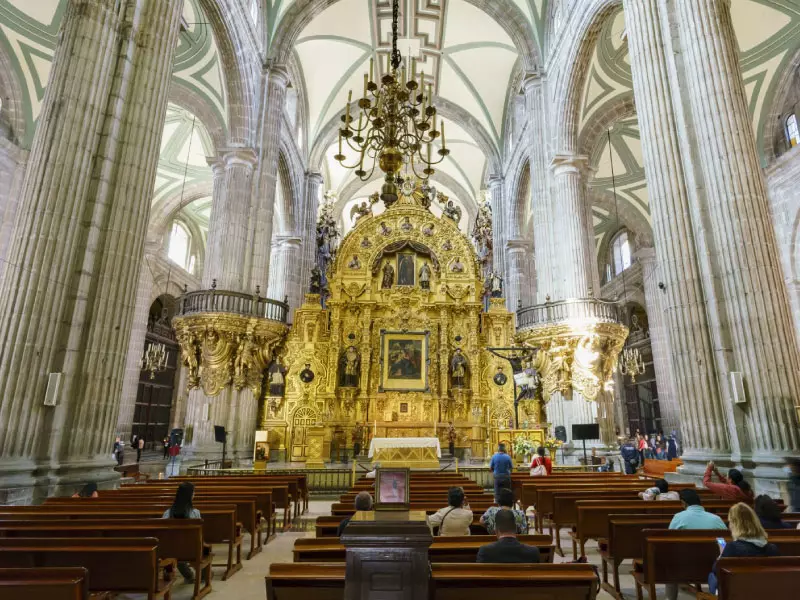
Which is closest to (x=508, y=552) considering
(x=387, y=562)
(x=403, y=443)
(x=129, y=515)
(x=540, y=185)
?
(x=387, y=562)

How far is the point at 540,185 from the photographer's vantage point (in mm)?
16156

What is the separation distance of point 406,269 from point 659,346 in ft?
41.7

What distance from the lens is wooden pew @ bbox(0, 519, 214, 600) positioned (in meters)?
3.91

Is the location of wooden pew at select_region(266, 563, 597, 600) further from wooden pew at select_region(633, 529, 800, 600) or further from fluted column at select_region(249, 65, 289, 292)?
fluted column at select_region(249, 65, 289, 292)

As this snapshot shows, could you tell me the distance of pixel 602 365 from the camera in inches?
534

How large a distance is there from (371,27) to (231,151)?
11273 mm

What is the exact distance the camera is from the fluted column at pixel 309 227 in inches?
914

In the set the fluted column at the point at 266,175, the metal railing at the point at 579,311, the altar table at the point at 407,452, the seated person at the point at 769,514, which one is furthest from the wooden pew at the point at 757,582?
the fluted column at the point at 266,175

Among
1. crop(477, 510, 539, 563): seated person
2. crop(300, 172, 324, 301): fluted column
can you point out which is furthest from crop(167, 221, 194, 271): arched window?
crop(477, 510, 539, 563): seated person

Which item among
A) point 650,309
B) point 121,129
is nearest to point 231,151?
point 121,129

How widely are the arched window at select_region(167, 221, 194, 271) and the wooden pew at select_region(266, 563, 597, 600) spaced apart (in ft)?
83.6

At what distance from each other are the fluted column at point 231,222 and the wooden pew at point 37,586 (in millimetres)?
12216

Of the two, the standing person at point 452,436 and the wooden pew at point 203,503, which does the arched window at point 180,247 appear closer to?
the standing person at point 452,436

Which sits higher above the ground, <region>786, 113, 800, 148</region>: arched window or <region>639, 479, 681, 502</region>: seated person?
<region>786, 113, 800, 148</region>: arched window
